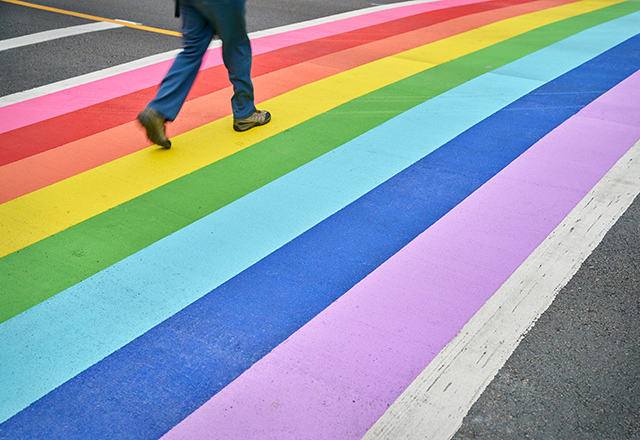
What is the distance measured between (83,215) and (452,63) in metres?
4.57

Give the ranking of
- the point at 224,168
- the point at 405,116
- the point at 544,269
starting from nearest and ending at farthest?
1. the point at 544,269
2. the point at 224,168
3. the point at 405,116

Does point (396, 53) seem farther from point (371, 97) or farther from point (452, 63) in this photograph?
point (371, 97)

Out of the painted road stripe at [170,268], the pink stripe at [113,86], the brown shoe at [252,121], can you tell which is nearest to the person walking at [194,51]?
the brown shoe at [252,121]

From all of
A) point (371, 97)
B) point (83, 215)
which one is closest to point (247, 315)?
point (83, 215)

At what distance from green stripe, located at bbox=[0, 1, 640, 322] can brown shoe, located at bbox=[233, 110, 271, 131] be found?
0.95 feet

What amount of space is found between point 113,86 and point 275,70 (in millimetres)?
1784

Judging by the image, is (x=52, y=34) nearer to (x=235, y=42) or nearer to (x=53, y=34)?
(x=53, y=34)

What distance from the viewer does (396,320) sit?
2.81 m

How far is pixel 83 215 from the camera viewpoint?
382 centimetres

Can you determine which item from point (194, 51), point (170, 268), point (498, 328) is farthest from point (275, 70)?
point (498, 328)

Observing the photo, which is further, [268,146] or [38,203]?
[268,146]

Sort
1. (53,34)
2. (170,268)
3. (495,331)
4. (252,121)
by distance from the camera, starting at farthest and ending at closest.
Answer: (53,34)
(252,121)
(170,268)
(495,331)

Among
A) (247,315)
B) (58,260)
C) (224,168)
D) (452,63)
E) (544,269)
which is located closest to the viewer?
(247,315)

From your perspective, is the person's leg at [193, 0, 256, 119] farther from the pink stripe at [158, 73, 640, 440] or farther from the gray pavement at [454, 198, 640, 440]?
the gray pavement at [454, 198, 640, 440]
